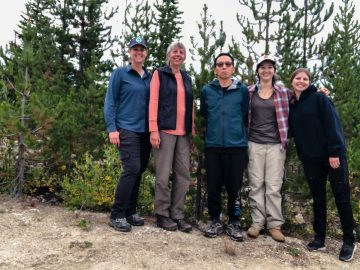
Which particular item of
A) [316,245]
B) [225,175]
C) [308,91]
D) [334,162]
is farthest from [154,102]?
[316,245]

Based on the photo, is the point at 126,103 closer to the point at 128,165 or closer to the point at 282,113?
the point at 128,165

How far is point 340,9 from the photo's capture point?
17609mm

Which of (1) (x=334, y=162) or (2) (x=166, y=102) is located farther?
(2) (x=166, y=102)

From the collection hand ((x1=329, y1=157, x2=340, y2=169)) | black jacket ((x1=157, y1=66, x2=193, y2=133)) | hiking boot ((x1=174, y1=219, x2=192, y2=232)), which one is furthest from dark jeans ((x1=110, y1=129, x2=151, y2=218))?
hand ((x1=329, y1=157, x2=340, y2=169))

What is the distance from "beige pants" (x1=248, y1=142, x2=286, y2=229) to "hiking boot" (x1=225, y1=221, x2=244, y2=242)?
26 cm

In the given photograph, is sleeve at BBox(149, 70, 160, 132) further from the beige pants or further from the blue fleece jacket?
the beige pants

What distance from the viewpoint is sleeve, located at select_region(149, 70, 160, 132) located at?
4.14m

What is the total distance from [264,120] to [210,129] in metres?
0.67

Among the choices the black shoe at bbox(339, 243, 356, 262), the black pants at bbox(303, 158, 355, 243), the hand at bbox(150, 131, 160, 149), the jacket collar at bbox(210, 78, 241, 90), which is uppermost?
the jacket collar at bbox(210, 78, 241, 90)

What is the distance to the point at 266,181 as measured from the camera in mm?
4422

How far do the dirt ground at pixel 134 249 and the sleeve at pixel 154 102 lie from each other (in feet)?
4.47

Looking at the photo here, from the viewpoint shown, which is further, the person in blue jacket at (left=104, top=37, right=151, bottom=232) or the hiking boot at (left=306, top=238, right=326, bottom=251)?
the hiking boot at (left=306, top=238, right=326, bottom=251)

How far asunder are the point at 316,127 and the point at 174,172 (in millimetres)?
1783

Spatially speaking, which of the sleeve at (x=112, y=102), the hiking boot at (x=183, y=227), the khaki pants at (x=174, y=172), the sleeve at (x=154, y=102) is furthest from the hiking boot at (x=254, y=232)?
the sleeve at (x=112, y=102)
